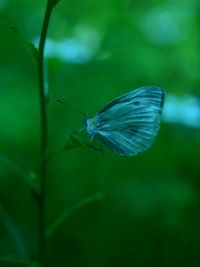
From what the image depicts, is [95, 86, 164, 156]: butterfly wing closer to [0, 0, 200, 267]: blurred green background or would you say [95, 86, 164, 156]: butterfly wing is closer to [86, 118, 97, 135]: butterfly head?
[86, 118, 97, 135]: butterfly head

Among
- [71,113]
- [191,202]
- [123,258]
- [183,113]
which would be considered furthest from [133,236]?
[71,113]

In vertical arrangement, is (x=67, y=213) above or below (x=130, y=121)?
below

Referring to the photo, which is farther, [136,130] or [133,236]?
[133,236]

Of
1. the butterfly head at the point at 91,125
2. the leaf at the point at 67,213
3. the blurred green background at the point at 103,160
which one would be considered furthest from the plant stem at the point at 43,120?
the blurred green background at the point at 103,160

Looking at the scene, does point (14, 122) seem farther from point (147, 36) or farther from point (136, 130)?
point (136, 130)

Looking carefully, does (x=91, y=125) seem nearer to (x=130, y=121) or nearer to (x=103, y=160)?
(x=130, y=121)

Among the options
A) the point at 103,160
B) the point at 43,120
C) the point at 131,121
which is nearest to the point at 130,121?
the point at 131,121

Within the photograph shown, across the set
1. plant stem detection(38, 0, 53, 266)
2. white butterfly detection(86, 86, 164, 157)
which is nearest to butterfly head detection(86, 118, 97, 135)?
white butterfly detection(86, 86, 164, 157)
